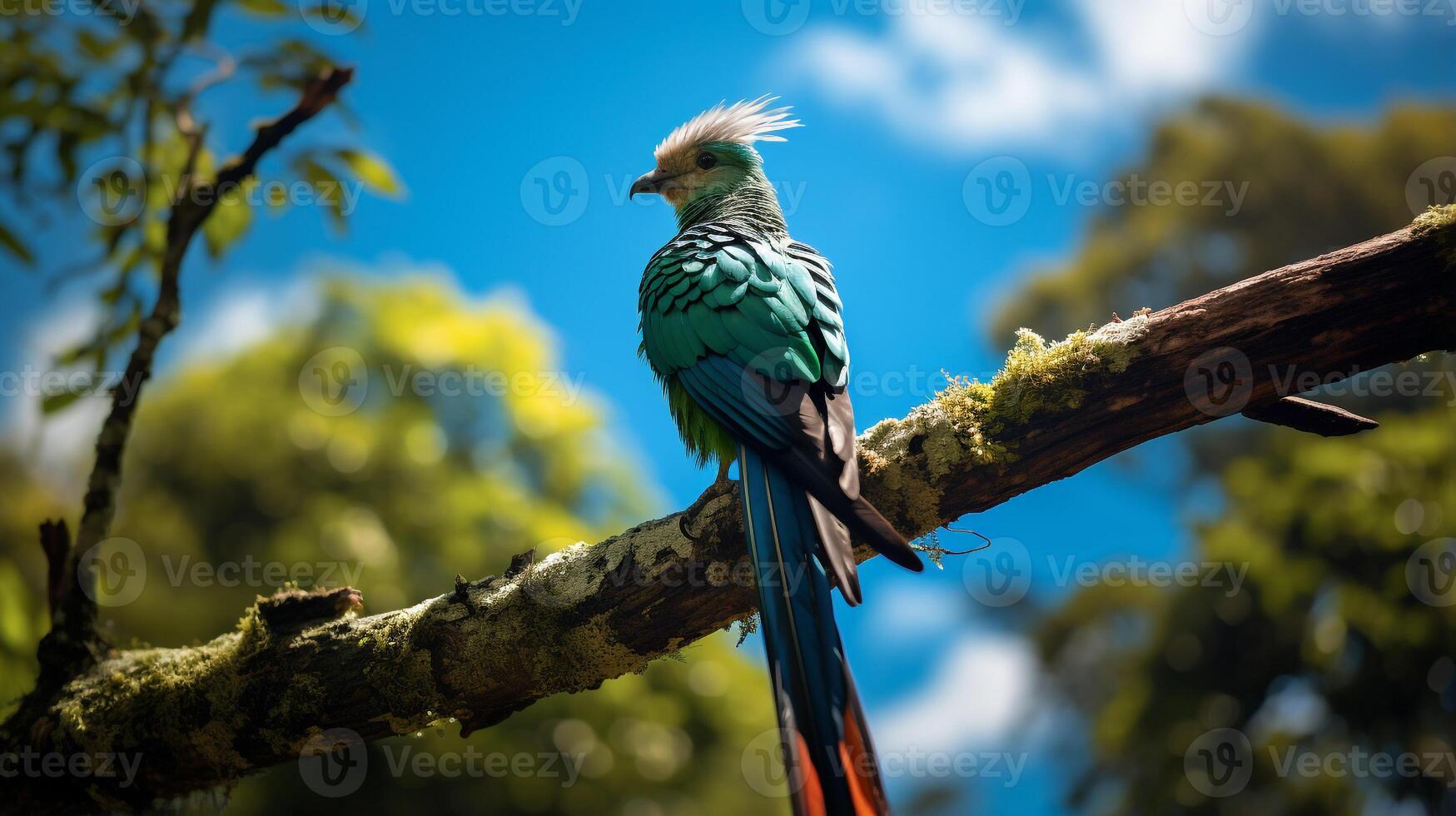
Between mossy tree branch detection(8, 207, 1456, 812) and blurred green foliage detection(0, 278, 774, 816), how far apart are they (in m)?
4.25

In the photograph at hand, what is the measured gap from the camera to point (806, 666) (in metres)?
2.21

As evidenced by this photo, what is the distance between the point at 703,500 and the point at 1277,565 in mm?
7109

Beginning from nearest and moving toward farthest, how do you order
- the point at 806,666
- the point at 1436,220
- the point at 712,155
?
the point at 806,666 < the point at 1436,220 < the point at 712,155

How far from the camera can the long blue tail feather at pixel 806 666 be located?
209cm

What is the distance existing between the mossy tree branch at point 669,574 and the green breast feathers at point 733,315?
37cm

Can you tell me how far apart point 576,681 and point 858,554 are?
3.40 feet

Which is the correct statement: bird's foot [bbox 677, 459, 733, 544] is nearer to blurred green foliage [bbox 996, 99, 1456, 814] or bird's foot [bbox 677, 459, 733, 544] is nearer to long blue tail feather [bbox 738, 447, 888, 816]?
long blue tail feather [bbox 738, 447, 888, 816]

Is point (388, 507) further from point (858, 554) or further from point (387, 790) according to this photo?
point (858, 554)

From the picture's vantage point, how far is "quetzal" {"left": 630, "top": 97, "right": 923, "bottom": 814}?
2148 mm

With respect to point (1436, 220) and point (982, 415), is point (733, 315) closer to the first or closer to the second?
point (982, 415)

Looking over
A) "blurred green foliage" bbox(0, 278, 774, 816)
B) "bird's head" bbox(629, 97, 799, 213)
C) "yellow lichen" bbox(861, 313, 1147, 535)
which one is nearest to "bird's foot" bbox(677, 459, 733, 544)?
"yellow lichen" bbox(861, 313, 1147, 535)

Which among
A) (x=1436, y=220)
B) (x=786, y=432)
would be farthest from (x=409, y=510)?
(x=1436, y=220)

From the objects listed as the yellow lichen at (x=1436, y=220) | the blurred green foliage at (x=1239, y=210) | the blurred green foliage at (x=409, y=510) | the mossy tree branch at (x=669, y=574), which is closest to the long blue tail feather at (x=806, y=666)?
the mossy tree branch at (x=669, y=574)

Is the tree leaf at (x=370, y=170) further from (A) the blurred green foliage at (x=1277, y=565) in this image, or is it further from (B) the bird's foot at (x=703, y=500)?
(A) the blurred green foliage at (x=1277, y=565)
